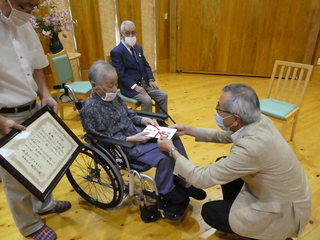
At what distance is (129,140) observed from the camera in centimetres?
149

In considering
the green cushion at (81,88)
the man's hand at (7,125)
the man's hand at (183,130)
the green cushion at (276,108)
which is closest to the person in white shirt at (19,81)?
the man's hand at (7,125)

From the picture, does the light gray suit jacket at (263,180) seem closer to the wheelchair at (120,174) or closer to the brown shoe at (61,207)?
the wheelchair at (120,174)

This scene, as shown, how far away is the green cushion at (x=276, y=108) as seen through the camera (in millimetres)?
2221

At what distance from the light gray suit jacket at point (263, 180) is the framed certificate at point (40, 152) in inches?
25.5

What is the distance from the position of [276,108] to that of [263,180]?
1392 mm

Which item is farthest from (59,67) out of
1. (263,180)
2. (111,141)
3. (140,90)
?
(263,180)

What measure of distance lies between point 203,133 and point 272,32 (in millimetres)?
3660

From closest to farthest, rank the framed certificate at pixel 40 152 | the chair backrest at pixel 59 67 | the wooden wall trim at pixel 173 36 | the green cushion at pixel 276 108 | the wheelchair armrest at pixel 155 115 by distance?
the framed certificate at pixel 40 152 < the wheelchair armrest at pixel 155 115 < the green cushion at pixel 276 108 < the chair backrest at pixel 59 67 < the wooden wall trim at pixel 173 36

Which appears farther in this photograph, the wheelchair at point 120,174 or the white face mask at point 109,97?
the white face mask at point 109,97

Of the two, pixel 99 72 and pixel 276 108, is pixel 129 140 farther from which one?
pixel 276 108

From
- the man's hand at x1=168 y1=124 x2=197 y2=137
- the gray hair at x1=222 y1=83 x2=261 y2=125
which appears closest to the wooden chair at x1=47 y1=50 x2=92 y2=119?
the man's hand at x1=168 y1=124 x2=197 y2=137

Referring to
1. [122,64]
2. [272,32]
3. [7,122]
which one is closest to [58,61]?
[122,64]

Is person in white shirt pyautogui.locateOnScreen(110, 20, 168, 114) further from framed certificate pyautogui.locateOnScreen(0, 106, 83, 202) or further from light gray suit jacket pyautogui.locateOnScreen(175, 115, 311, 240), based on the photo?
light gray suit jacket pyautogui.locateOnScreen(175, 115, 311, 240)

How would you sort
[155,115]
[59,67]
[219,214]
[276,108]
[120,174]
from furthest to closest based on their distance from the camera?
[59,67] → [276,108] → [155,115] → [120,174] → [219,214]
